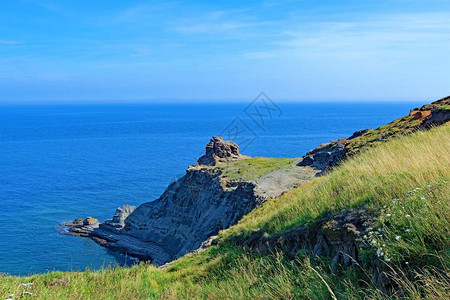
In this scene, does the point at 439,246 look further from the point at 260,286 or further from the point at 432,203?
the point at 260,286

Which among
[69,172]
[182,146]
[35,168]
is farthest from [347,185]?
[182,146]

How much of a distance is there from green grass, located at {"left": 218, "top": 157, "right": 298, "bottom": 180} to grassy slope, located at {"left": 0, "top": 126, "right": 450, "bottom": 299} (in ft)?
122

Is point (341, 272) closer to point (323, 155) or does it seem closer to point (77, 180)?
point (323, 155)

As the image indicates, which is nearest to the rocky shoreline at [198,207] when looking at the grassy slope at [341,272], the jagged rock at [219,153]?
the jagged rock at [219,153]

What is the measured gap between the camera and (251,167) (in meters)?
58.8

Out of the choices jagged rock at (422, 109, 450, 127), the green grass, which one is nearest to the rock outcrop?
the green grass

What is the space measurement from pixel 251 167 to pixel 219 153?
9.58m

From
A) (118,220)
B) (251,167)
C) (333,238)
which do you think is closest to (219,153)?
(251,167)

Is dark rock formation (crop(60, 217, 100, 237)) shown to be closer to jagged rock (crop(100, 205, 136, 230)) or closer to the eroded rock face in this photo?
the eroded rock face

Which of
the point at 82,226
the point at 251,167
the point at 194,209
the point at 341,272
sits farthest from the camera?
the point at 82,226

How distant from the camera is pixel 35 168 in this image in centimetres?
12106

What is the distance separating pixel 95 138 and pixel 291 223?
197781 mm

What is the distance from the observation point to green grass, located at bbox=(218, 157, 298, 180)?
54.7 metres

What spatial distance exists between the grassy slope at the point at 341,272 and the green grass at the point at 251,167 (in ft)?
122
